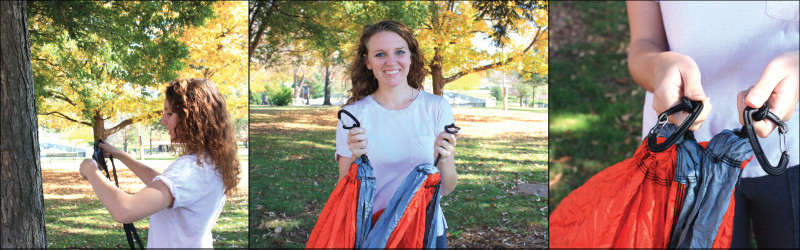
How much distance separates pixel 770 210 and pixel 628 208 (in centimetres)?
52

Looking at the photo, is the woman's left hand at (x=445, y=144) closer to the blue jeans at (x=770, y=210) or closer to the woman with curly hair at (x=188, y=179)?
the blue jeans at (x=770, y=210)

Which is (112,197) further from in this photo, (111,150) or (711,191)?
(711,191)

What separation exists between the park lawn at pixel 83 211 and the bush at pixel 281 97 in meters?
0.66

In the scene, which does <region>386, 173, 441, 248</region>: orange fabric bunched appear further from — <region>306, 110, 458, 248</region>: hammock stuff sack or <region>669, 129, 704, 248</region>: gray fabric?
<region>669, 129, 704, 248</region>: gray fabric

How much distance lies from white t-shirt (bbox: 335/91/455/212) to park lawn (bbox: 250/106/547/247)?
40.4 inches

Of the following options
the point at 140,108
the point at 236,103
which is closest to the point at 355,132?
the point at 236,103

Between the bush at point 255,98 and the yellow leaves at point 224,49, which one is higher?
the yellow leaves at point 224,49

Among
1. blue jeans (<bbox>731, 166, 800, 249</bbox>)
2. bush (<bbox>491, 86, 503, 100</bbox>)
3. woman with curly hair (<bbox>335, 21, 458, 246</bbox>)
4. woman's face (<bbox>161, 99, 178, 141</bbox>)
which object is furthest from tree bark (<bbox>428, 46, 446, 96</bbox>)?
blue jeans (<bbox>731, 166, 800, 249</bbox>)

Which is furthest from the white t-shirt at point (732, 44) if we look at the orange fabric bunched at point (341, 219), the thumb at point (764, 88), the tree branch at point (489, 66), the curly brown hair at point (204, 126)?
the curly brown hair at point (204, 126)

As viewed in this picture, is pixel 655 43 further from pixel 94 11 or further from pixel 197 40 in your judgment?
pixel 94 11

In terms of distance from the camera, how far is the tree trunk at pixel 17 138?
2928 mm

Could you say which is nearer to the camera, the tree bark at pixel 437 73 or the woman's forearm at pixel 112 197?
the woman's forearm at pixel 112 197

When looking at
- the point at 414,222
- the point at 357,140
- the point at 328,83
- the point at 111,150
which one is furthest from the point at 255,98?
the point at 414,222

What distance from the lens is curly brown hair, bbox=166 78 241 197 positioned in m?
2.57
